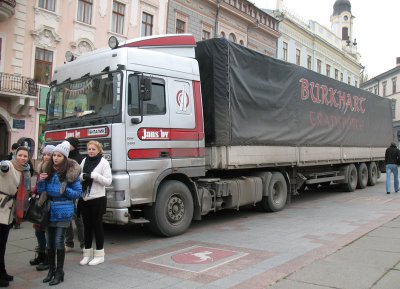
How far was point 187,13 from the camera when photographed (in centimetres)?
2689

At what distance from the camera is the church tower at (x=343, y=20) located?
63100 millimetres

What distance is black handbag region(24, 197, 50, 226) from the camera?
5.11m

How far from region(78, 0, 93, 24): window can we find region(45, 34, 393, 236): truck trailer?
13.3 m

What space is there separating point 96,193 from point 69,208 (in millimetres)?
760

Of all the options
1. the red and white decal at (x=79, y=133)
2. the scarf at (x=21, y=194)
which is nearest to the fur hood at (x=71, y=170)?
the scarf at (x=21, y=194)

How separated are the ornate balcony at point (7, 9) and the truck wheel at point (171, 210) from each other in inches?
530

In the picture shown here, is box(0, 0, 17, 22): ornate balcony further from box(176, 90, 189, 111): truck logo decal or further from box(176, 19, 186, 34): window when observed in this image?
box(176, 90, 189, 111): truck logo decal

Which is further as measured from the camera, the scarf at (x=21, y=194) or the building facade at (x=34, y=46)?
the building facade at (x=34, y=46)

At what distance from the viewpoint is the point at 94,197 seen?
5922mm

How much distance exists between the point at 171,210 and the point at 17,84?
1346 centimetres

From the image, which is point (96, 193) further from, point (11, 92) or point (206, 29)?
point (206, 29)

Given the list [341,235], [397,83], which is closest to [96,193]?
[341,235]

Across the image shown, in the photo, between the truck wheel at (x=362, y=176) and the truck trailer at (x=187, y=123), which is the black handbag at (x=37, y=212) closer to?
the truck trailer at (x=187, y=123)

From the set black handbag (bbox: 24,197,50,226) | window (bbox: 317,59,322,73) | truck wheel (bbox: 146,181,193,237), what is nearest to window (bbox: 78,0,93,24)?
truck wheel (bbox: 146,181,193,237)
